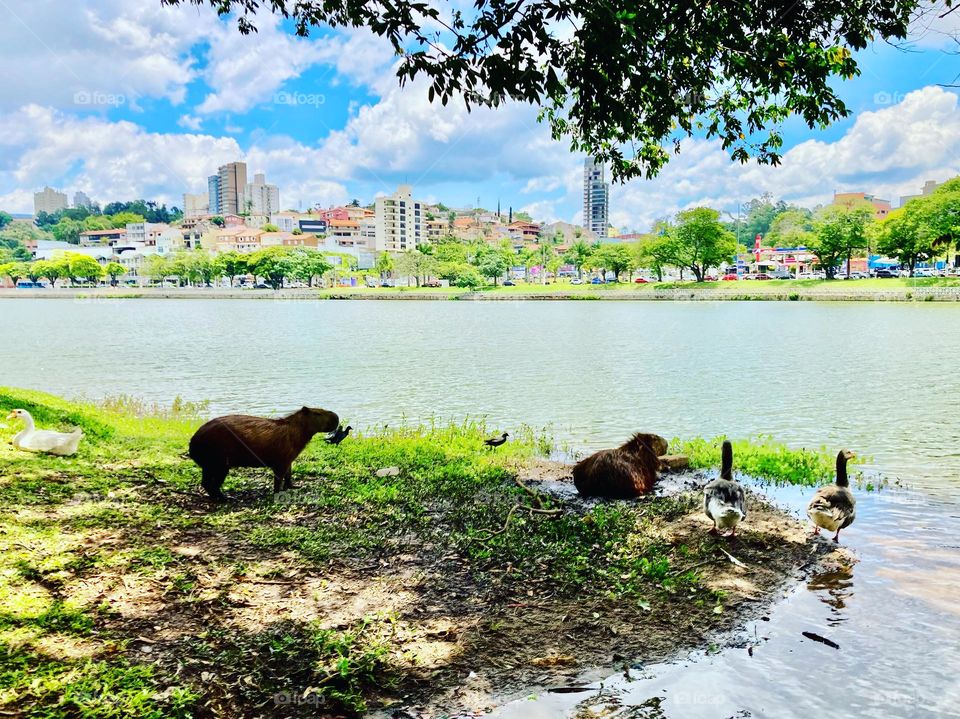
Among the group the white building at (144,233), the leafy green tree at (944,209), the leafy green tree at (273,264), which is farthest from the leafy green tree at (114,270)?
the leafy green tree at (944,209)

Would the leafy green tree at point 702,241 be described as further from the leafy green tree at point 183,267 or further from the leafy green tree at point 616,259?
the leafy green tree at point 183,267

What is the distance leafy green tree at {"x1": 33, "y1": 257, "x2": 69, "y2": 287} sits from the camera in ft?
404

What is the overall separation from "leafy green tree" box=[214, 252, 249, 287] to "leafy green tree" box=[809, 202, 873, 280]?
293ft

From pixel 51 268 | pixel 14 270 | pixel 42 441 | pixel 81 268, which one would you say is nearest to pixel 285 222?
pixel 81 268

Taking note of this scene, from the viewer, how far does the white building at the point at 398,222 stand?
15450 cm

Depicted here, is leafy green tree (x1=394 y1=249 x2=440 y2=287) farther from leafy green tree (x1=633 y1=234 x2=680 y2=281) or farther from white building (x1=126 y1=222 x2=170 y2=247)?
white building (x1=126 y1=222 x2=170 y2=247)

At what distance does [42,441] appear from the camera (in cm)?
722

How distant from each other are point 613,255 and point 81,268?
97.9m

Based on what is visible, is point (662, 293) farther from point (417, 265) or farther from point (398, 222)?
point (398, 222)

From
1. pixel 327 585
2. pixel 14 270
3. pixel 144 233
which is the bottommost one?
pixel 327 585

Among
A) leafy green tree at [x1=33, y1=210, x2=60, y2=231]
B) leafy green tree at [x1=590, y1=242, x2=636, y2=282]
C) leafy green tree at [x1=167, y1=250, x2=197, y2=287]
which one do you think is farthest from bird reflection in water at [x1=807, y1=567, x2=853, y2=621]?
leafy green tree at [x1=33, y1=210, x2=60, y2=231]

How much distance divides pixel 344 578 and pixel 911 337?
35.7m

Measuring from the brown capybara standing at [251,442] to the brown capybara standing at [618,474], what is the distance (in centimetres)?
297

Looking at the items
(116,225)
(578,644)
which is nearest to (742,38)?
(578,644)
